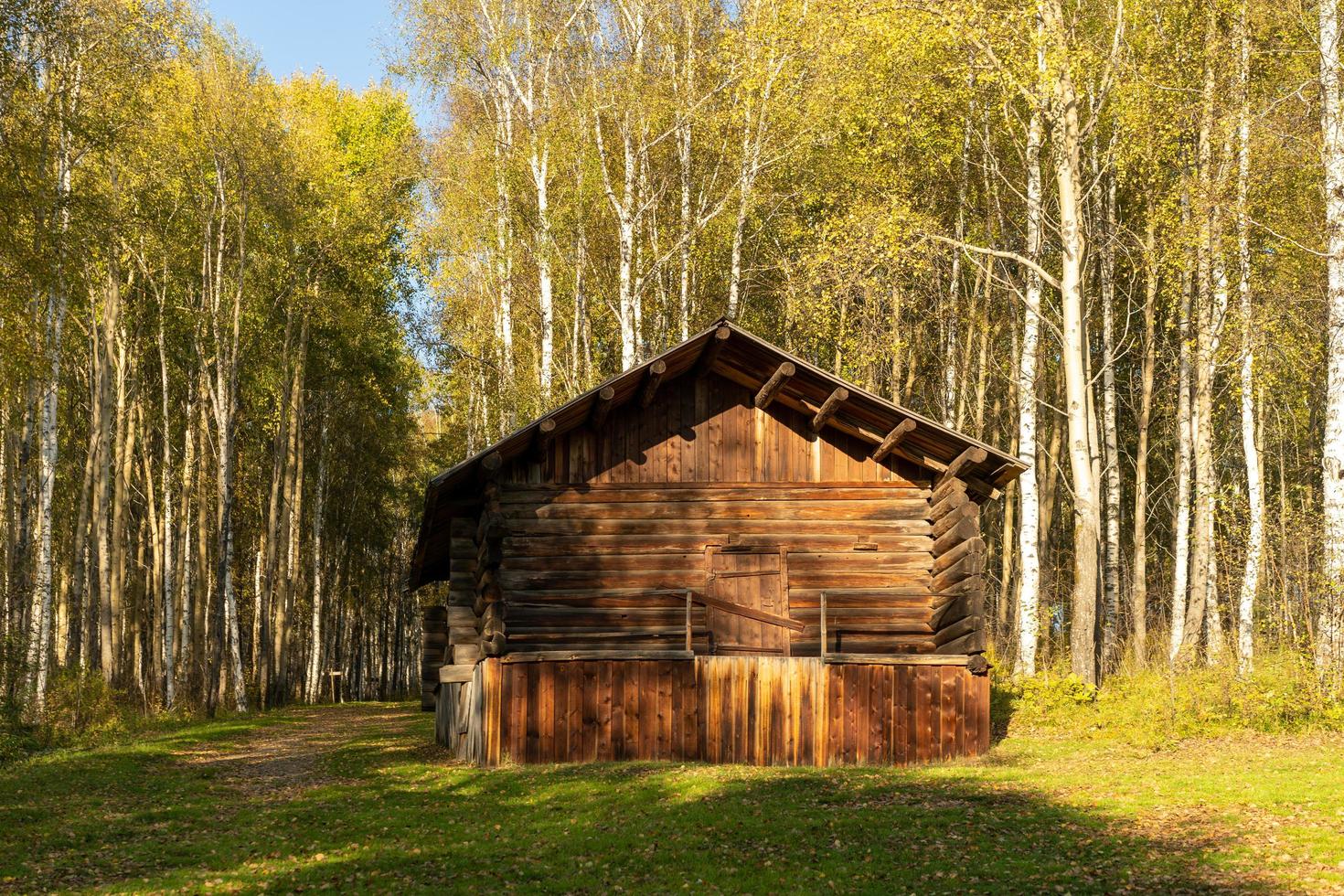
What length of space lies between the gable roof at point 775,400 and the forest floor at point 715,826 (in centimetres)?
437

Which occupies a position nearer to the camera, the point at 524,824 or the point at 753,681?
the point at 524,824

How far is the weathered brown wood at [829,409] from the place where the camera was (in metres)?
19.1

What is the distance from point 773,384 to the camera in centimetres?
1962

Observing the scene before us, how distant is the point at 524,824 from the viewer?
563 inches

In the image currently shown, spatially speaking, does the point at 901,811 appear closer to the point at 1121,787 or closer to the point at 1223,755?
the point at 1121,787

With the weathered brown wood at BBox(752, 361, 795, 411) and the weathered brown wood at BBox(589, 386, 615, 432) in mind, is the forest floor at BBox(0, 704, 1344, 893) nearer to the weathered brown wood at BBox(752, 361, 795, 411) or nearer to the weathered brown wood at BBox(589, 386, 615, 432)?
the weathered brown wood at BBox(589, 386, 615, 432)

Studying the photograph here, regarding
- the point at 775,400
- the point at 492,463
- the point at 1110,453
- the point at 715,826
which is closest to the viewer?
the point at 715,826

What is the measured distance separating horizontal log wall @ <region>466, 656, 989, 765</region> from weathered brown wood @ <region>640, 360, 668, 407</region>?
13.7 ft

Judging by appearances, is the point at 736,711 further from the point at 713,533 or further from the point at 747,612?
the point at 713,533

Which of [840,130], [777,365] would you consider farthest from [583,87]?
[777,365]

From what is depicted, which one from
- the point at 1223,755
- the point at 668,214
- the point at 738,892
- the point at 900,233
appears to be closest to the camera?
the point at 738,892

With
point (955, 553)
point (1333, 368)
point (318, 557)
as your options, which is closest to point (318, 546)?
point (318, 557)

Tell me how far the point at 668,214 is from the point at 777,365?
1614 centimetres

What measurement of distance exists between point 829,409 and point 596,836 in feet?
27.5
